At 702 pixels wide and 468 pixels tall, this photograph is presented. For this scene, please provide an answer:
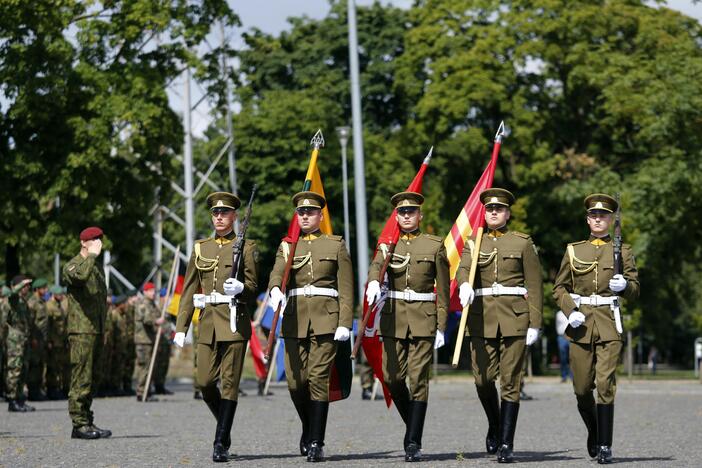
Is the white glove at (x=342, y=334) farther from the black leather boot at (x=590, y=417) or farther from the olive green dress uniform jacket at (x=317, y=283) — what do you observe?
the black leather boot at (x=590, y=417)

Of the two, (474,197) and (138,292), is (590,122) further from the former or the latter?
(474,197)

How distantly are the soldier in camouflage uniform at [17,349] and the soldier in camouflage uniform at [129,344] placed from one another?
4863 millimetres

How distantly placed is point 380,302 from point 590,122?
35782 mm

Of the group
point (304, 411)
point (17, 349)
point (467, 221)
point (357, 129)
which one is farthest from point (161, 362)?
point (304, 411)

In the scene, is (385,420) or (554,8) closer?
(385,420)

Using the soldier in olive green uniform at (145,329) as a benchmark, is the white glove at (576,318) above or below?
above

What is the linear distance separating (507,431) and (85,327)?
502cm

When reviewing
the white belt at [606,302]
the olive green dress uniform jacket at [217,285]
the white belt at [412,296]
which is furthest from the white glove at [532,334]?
the olive green dress uniform jacket at [217,285]

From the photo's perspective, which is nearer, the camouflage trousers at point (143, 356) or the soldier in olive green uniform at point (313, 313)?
the soldier in olive green uniform at point (313, 313)

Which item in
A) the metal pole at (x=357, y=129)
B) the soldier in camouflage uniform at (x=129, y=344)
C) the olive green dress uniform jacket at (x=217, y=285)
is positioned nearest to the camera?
the olive green dress uniform jacket at (x=217, y=285)

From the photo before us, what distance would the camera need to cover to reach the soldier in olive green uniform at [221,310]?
12.3 m

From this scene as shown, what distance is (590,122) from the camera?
155 ft

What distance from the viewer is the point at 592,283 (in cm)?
1238

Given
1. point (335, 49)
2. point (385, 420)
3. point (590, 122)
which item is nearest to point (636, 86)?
point (590, 122)
